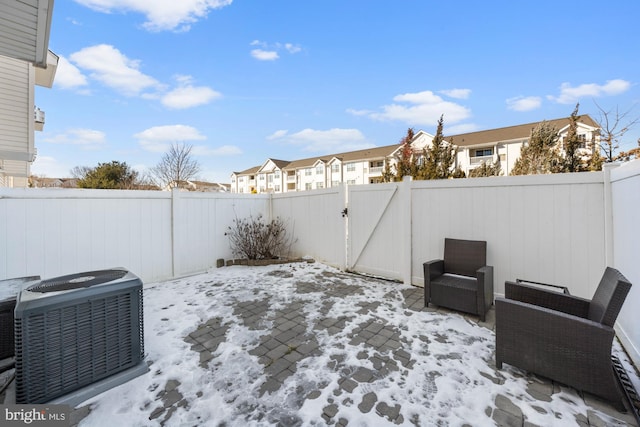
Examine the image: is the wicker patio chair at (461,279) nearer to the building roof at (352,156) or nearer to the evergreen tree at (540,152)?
the evergreen tree at (540,152)

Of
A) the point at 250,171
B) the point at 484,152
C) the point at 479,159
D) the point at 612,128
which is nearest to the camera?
the point at 612,128

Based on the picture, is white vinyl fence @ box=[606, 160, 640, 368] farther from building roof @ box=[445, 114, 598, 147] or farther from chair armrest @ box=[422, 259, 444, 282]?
building roof @ box=[445, 114, 598, 147]

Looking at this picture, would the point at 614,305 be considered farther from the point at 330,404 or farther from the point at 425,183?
the point at 425,183

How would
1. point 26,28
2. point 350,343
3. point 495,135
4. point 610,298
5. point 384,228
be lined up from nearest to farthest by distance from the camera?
point 610,298
point 350,343
point 26,28
point 384,228
point 495,135

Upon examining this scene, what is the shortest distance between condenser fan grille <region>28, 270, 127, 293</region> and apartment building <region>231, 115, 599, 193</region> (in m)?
7.61

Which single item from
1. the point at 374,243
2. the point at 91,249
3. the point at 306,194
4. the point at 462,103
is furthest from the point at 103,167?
the point at 462,103

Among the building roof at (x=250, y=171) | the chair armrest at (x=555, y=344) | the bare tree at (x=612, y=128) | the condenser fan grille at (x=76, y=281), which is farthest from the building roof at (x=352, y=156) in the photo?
the condenser fan grille at (x=76, y=281)

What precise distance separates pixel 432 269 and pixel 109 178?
17989 millimetres

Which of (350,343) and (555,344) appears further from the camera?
(350,343)

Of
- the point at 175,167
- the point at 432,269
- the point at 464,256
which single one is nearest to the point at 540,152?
the point at 464,256

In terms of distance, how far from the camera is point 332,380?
2.22m

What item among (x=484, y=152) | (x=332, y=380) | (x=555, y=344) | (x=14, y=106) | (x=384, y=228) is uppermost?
(x=484, y=152)

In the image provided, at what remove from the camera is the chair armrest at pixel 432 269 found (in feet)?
12.1

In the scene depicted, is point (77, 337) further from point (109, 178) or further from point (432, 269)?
point (109, 178)
